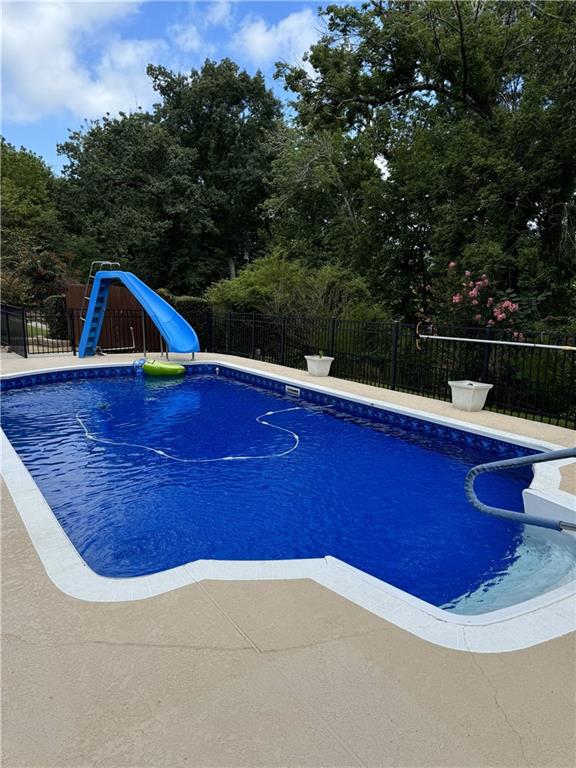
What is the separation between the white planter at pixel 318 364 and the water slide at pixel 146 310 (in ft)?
10.7

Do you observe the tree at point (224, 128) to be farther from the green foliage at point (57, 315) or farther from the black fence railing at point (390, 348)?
the black fence railing at point (390, 348)

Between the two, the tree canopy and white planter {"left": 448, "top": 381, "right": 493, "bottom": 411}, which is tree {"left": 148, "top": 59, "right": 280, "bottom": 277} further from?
→ white planter {"left": 448, "top": 381, "right": 493, "bottom": 411}

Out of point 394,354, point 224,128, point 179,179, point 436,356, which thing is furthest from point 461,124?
point 224,128

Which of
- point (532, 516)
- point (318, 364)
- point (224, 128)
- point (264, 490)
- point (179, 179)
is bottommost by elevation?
point (264, 490)

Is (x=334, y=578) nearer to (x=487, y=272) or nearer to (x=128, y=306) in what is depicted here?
(x=487, y=272)

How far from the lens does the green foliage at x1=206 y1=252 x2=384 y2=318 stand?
13016 mm

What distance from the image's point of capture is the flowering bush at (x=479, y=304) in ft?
31.0

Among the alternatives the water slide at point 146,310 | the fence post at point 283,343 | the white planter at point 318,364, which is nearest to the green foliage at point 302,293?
the fence post at point 283,343

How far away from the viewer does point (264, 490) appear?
507 centimetres

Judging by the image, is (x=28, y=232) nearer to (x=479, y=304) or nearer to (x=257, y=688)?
(x=479, y=304)

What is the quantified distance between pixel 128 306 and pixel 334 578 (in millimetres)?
14373

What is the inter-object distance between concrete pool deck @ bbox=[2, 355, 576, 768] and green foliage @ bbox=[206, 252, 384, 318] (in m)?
10.5

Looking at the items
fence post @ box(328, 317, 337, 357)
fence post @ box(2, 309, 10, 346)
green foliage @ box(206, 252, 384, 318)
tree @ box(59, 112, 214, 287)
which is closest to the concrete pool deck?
fence post @ box(328, 317, 337, 357)

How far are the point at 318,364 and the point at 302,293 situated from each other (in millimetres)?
3368
